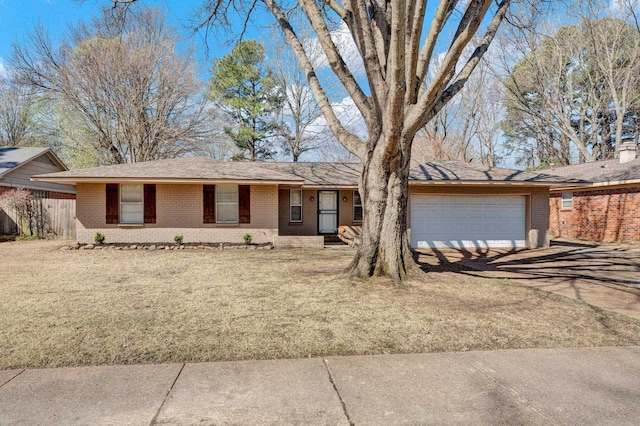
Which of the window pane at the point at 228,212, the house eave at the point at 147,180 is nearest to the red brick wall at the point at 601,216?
the house eave at the point at 147,180

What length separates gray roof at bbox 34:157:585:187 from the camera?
11.8m

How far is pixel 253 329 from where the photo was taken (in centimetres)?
426

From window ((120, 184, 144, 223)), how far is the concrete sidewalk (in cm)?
1019

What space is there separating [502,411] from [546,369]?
1052 millimetres

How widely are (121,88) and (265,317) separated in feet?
63.5

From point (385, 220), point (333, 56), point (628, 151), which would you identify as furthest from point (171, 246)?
point (628, 151)

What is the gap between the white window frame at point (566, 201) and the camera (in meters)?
17.9

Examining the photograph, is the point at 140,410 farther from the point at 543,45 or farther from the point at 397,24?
the point at 543,45

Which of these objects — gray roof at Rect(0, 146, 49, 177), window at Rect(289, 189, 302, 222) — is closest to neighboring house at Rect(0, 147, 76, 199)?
gray roof at Rect(0, 146, 49, 177)

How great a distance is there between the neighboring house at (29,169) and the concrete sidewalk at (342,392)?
17970mm

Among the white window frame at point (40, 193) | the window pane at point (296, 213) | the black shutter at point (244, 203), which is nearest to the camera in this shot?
the black shutter at point (244, 203)

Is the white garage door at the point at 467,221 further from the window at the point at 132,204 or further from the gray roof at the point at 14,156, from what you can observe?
the gray roof at the point at 14,156

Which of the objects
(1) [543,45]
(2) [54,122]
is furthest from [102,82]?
(1) [543,45]

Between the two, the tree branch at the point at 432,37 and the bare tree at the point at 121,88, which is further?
the bare tree at the point at 121,88
